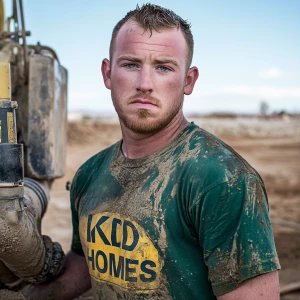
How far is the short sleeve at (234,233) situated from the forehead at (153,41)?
1.90 feet

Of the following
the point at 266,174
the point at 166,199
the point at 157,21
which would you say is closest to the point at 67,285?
the point at 166,199

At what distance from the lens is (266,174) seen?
41.5ft

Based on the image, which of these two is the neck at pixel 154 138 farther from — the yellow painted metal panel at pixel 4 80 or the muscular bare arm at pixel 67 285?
the muscular bare arm at pixel 67 285

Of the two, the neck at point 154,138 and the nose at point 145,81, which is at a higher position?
the nose at point 145,81

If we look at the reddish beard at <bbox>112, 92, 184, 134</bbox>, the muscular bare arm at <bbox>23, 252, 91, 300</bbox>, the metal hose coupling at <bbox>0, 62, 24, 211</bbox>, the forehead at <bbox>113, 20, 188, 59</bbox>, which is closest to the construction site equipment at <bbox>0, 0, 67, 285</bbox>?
the muscular bare arm at <bbox>23, 252, 91, 300</bbox>

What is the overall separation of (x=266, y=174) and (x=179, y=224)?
1129cm

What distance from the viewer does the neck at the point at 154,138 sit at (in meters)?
1.96

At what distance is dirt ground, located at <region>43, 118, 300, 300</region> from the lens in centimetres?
585

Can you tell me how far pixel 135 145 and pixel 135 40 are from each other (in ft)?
1.41

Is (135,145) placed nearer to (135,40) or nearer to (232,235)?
(135,40)

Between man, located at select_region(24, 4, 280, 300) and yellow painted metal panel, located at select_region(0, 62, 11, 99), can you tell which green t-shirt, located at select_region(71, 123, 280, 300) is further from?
yellow painted metal panel, located at select_region(0, 62, 11, 99)

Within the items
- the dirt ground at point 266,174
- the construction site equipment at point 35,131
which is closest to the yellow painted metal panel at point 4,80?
the construction site equipment at point 35,131

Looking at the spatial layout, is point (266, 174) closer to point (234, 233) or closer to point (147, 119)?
point (147, 119)

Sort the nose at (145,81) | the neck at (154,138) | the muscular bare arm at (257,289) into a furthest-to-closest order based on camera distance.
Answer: the neck at (154,138) < the nose at (145,81) < the muscular bare arm at (257,289)
